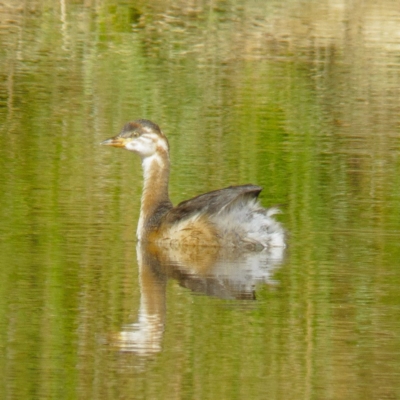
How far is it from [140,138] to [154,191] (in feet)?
1.52

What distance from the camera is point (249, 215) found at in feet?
34.2

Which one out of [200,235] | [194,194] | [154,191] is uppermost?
[154,191]

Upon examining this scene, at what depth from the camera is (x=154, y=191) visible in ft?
37.3

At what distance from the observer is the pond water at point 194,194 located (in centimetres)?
739

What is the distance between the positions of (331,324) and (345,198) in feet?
12.8

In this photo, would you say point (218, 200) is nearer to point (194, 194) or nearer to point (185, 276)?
point (185, 276)

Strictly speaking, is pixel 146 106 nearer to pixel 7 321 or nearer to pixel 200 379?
pixel 7 321

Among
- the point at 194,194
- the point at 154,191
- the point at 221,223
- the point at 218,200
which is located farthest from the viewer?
the point at 194,194

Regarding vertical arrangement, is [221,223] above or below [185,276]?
above

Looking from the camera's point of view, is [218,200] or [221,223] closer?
[218,200]

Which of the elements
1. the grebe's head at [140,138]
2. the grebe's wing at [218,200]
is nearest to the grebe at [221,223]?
the grebe's wing at [218,200]

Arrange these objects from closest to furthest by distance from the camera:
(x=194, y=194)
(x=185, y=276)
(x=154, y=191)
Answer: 1. (x=185, y=276)
2. (x=154, y=191)
3. (x=194, y=194)

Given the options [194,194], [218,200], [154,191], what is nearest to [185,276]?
[218,200]

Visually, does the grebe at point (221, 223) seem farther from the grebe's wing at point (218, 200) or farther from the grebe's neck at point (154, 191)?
the grebe's neck at point (154, 191)
